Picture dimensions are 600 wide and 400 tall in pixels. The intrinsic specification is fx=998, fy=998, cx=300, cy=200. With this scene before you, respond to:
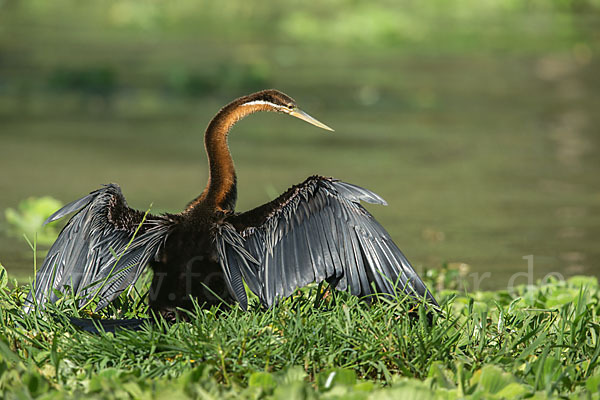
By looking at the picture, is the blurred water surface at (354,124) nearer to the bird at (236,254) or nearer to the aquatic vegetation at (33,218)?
the aquatic vegetation at (33,218)

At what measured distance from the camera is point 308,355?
3.90 metres

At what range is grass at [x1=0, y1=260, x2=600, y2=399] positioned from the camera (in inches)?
139

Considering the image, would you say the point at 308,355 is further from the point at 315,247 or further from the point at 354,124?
the point at 354,124

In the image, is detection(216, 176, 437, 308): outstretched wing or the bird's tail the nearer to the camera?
the bird's tail

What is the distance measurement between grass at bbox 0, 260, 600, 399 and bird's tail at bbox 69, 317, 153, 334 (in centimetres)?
4

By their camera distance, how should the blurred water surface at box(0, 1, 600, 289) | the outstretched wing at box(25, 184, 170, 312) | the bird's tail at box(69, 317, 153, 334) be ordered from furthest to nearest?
the blurred water surface at box(0, 1, 600, 289) → the outstretched wing at box(25, 184, 170, 312) → the bird's tail at box(69, 317, 153, 334)

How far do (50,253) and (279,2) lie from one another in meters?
23.4

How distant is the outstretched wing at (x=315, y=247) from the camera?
4168mm

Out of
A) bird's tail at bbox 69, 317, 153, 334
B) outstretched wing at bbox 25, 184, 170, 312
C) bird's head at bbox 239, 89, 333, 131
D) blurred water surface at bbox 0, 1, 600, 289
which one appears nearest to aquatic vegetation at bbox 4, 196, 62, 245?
blurred water surface at bbox 0, 1, 600, 289

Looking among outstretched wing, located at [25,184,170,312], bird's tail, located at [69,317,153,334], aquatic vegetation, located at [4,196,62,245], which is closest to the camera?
bird's tail, located at [69,317,153,334]

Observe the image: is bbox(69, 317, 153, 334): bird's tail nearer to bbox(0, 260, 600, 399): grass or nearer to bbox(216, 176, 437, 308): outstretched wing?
bbox(0, 260, 600, 399): grass

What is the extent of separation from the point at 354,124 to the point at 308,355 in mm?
7889

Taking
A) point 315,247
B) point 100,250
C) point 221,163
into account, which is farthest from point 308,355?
point 221,163

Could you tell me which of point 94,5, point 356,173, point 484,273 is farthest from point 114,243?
point 94,5
